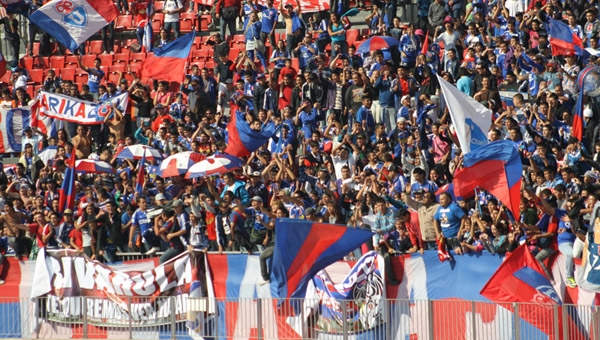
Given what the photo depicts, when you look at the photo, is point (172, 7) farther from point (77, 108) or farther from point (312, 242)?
point (312, 242)

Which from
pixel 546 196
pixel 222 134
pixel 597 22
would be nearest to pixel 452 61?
pixel 597 22

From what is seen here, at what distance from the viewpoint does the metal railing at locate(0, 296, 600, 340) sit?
1606 cm

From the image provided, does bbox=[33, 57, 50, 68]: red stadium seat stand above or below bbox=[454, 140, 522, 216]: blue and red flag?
above

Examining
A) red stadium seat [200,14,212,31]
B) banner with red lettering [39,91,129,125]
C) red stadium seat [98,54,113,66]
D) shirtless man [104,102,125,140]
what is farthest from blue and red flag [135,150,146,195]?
red stadium seat [200,14,212,31]

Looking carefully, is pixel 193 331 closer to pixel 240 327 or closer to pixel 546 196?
pixel 240 327

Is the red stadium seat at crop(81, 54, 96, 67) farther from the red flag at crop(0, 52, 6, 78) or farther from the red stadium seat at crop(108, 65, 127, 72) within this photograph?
the red flag at crop(0, 52, 6, 78)

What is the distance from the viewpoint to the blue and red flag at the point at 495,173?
17.2 meters

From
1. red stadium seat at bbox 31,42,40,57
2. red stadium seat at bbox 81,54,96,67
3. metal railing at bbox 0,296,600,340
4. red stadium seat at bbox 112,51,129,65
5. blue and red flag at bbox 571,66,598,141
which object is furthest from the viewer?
red stadium seat at bbox 31,42,40,57

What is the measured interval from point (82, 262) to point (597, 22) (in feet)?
32.9

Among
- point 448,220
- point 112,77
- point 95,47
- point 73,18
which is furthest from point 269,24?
point 448,220

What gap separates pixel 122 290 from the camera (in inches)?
800

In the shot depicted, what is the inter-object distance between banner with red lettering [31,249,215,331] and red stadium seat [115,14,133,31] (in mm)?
12186

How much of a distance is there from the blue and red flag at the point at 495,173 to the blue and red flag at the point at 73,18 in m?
Result: 12.4

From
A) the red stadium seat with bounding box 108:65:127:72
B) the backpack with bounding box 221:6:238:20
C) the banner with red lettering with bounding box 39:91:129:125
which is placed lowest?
the banner with red lettering with bounding box 39:91:129:125
